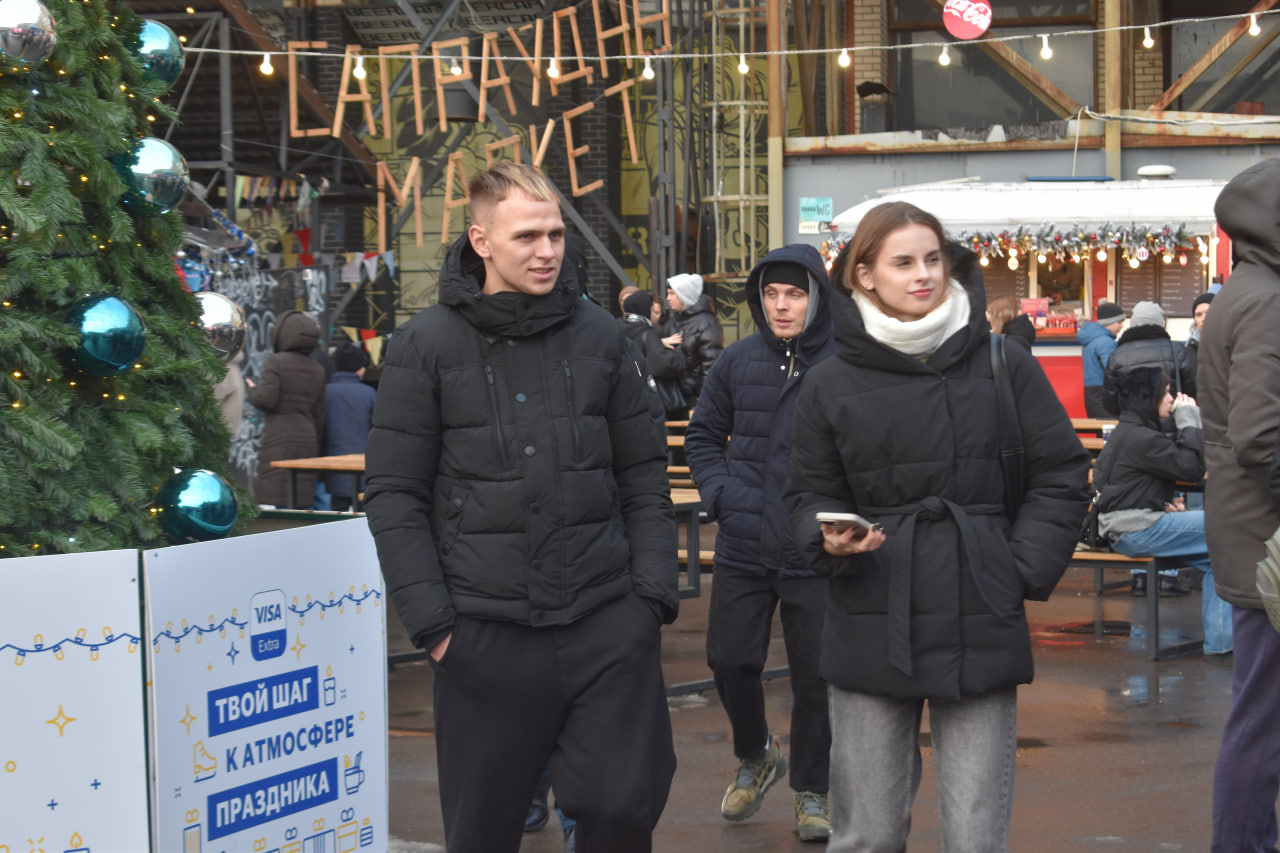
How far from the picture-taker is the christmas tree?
357 cm

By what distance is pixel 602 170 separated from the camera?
19.8 m

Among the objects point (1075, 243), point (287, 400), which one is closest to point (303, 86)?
point (287, 400)

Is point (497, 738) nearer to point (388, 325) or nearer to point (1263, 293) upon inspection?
point (1263, 293)

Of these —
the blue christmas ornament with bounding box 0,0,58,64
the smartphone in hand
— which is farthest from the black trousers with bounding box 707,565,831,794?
the blue christmas ornament with bounding box 0,0,58,64

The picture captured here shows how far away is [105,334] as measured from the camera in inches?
144

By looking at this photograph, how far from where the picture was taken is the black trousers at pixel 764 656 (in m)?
4.84

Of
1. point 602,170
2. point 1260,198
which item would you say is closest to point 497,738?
point 1260,198

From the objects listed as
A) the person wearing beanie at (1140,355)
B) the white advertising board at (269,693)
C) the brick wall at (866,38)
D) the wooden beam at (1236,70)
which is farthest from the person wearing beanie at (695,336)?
the wooden beam at (1236,70)

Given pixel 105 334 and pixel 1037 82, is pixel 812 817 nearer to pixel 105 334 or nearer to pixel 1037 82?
pixel 105 334

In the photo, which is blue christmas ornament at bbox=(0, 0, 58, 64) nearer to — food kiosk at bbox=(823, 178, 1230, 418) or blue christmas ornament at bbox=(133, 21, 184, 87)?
blue christmas ornament at bbox=(133, 21, 184, 87)

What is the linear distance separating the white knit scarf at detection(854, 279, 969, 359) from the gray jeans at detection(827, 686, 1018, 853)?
0.81 meters

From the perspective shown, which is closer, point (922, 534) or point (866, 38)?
point (922, 534)

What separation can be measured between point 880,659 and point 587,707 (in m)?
0.68

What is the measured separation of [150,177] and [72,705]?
1430 millimetres
